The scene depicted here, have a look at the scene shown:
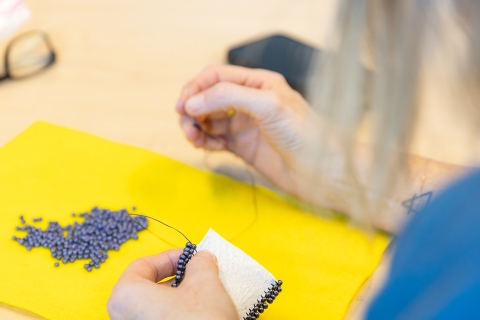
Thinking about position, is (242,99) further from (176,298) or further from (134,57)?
(134,57)

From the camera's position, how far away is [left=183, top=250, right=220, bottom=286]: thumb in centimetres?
63

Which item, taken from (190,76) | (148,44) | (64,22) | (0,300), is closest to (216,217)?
(0,300)

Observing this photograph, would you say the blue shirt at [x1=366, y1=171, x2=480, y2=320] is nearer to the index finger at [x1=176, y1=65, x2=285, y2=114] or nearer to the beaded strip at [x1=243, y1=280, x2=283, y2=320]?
the beaded strip at [x1=243, y1=280, x2=283, y2=320]

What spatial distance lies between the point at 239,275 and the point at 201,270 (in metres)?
0.07

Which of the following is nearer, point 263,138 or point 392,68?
point 392,68

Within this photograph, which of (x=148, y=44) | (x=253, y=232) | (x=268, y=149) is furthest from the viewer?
(x=148, y=44)

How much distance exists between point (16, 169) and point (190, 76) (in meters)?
0.49

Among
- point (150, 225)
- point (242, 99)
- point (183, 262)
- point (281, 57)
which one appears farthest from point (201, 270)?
point (281, 57)

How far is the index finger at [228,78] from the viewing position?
985mm

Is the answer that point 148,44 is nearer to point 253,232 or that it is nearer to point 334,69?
point 253,232

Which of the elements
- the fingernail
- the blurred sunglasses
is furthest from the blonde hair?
the blurred sunglasses

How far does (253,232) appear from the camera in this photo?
34.4 inches

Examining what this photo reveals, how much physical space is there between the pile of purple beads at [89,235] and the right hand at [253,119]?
225 millimetres

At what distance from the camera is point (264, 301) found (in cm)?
69
